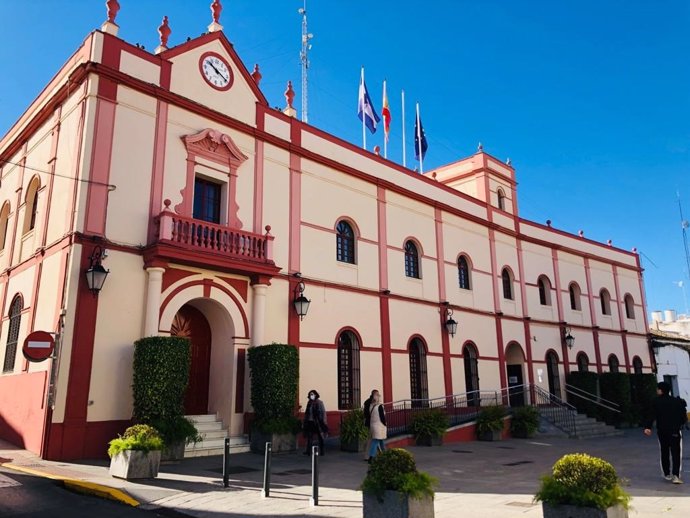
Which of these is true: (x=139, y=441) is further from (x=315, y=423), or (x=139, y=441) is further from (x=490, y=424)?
(x=490, y=424)

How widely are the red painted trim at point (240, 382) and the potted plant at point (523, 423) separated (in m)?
10.1

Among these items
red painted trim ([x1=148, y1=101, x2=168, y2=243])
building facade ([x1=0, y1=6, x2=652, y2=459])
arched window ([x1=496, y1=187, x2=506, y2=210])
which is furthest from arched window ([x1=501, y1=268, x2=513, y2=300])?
red painted trim ([x1=148, y1=101, x2=168, y2=243])

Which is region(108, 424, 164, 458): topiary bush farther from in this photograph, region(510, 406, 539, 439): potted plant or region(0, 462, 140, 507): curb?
region(510, 406, 539, 439): potted plant

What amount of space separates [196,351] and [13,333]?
4966 millimetres

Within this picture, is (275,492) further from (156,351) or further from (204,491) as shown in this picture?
(156,351)

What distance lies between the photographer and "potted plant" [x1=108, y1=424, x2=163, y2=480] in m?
9.85

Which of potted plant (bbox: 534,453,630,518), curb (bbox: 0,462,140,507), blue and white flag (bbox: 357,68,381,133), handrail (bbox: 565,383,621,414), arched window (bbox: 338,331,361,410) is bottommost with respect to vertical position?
curb (bbox: 0,462,140,507)

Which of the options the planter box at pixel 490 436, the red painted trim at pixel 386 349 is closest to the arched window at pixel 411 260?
the red painted trim at pixel 386 349

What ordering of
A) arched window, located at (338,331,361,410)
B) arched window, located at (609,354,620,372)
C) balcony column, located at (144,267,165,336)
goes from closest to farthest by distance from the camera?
balcony column, located at (144,267,165,336), arched window, located at (338,331,361,410), arched window, located at (609,354,620,372)

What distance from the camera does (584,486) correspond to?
572cm

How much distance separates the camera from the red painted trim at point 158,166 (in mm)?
14243

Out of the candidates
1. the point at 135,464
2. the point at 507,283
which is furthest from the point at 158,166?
the point at 507,283

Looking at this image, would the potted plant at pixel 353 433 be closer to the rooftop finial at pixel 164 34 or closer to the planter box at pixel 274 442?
the planter box at pixel 274 442

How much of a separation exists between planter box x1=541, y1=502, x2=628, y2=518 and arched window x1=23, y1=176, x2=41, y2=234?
50.9 feet
